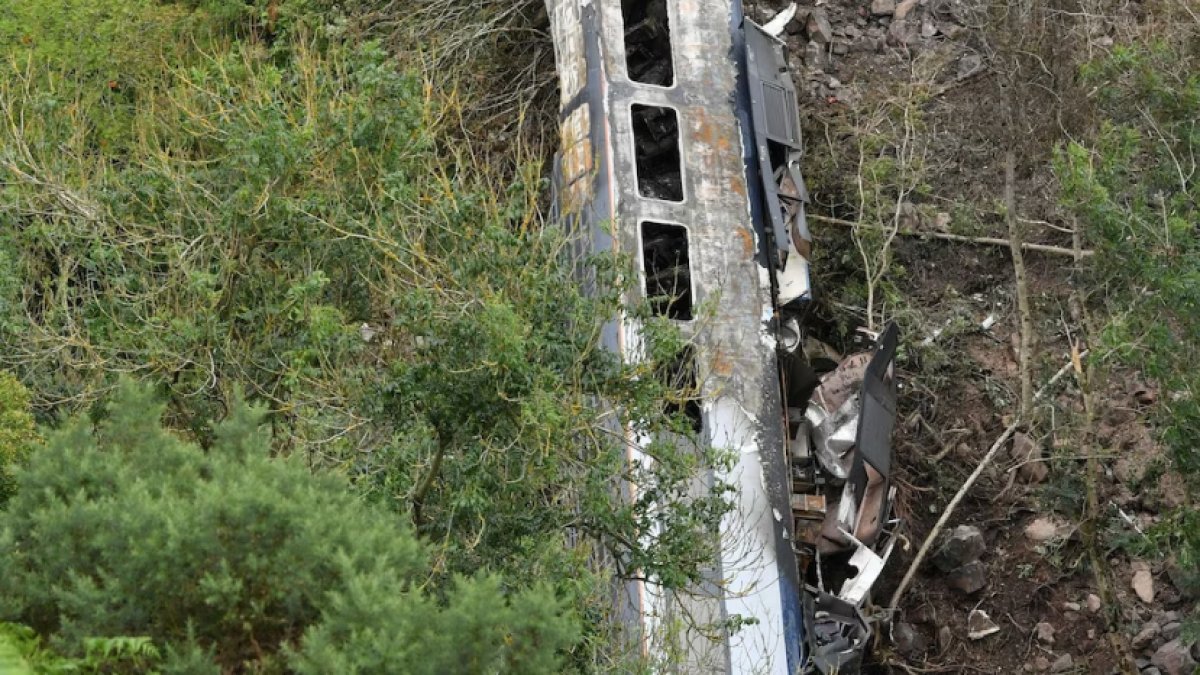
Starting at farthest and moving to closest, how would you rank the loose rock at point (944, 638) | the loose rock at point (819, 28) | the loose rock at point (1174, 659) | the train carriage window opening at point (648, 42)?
the loose rock at point (819, 28), the train carriage window opening at point (648, 42), the loose rock at point (944, 638), the loose rock at point (1174, 659)

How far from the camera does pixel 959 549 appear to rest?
1380 centimetres

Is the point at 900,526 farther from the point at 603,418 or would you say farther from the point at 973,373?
the point at 603,418

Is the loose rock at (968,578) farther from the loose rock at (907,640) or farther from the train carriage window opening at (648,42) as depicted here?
the train carriage window opening at (648,42)

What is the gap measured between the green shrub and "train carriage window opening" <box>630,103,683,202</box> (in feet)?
22.6

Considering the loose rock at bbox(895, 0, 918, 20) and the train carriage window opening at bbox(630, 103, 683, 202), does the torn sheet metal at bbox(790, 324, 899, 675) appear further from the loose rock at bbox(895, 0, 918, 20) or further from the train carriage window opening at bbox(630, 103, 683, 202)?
the loose rock at bbox(895, 0, 918, 20)

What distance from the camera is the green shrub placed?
6242 mm

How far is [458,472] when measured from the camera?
354 inches

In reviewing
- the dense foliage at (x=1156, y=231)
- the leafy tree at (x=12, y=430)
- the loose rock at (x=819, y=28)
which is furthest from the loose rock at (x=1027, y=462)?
the leafy tree at (x=12, y=430)

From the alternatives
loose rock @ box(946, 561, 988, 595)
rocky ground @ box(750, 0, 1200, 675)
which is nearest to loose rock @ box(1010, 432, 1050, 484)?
rocky ground @ box(750, 0, 1200, 675)

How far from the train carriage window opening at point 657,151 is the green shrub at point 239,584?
690cm

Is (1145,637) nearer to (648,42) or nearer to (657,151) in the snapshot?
(657,151)

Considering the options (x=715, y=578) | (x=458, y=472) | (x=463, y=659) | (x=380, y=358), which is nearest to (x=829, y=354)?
(x=715, y=578)

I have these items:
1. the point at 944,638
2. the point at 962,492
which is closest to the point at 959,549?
the point at 962,492

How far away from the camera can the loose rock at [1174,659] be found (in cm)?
1258
